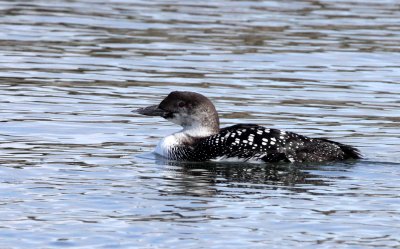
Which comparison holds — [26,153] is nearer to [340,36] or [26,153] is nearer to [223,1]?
[340,36]

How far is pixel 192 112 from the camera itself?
12781 mm

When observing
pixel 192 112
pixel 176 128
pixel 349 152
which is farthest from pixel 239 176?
pixel 176 128

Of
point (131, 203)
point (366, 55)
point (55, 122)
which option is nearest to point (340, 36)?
point (366, 55)

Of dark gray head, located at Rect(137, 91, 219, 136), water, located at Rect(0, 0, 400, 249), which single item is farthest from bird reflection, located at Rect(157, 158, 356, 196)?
dark gray head, located at Rect(137, 91, 219, 136)

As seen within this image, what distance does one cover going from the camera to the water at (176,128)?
9.41m

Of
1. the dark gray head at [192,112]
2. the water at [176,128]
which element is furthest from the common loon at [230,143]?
the water at [176,128]

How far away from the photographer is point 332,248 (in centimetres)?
883

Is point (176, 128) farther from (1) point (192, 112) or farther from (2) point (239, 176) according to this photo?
(2) point (239, 176)

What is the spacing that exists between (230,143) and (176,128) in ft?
9.10

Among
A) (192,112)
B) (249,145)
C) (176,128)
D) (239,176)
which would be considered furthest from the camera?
(176,128)

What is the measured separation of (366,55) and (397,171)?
830 centimetres

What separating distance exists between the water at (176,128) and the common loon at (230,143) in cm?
15

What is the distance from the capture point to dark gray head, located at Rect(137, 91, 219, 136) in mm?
12758

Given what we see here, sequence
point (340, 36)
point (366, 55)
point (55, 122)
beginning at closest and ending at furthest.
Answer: point (55, 122), point (366, 55), point (340, 36)
